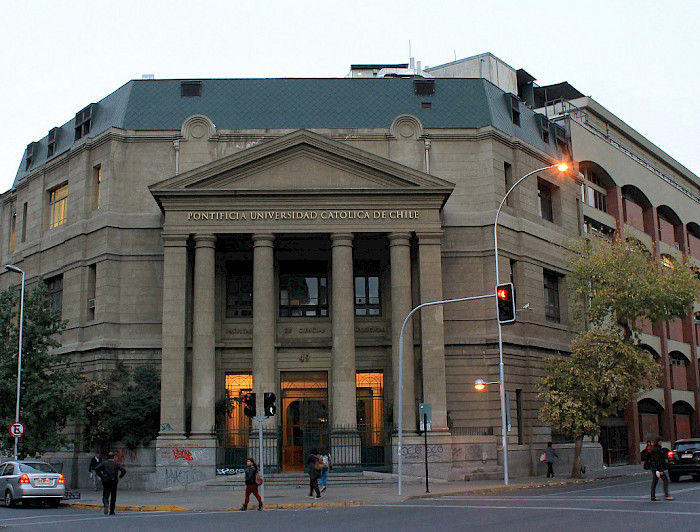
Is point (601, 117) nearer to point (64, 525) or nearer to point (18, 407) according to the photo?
point (18, 407)

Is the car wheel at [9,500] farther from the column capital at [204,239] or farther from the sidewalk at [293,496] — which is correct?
the column capital at [204,239]

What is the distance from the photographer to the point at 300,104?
43.9 metres

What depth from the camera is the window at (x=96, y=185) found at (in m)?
43.6

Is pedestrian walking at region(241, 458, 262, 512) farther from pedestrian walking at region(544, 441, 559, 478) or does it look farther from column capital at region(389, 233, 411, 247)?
pedestrian walking at region(544, 441, 559, 478)

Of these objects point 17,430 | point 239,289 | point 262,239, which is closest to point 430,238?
point 262,239

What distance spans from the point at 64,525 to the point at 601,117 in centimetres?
4880

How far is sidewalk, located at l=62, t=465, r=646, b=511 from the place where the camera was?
27.8 m

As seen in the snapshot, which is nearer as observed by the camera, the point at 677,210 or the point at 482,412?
the point at 482,412

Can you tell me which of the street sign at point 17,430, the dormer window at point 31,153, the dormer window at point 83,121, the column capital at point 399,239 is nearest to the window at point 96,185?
the dormer window at point 83,121

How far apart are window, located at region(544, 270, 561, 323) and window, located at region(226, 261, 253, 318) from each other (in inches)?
633

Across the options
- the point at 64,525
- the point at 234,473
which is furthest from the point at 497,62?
the point at 64,525

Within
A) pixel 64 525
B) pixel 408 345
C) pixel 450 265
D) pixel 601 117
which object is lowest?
pixel 64 525

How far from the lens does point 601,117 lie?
197ft

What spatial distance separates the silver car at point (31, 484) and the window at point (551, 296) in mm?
27306
